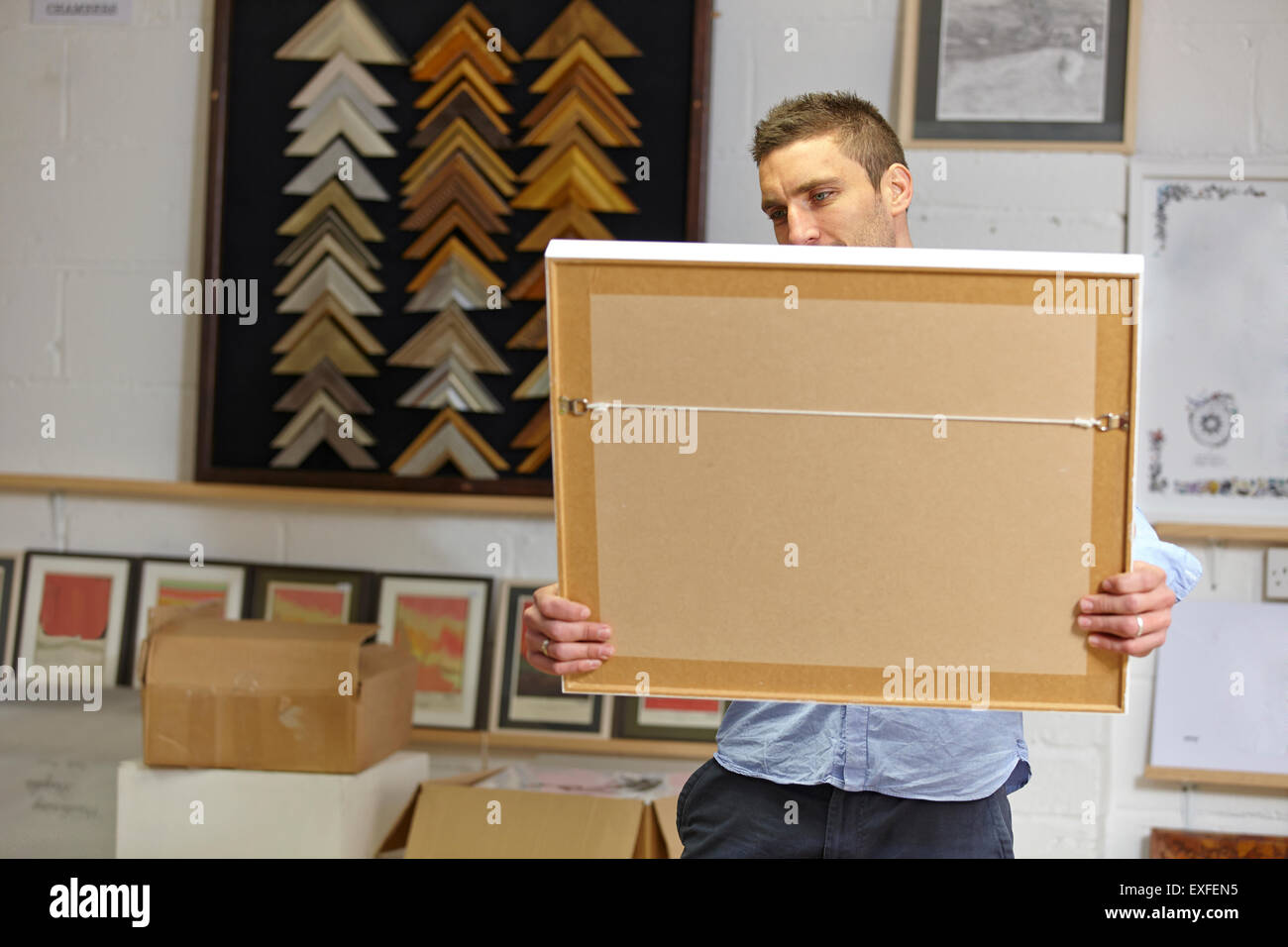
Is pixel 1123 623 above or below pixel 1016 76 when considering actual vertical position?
below

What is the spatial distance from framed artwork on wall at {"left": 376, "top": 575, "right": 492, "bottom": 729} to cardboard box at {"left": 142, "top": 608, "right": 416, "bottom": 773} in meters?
0.37

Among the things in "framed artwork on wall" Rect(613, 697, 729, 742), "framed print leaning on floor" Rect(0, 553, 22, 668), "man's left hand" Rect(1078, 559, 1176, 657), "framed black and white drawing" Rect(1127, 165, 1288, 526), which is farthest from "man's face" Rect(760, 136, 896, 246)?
"framed print leaning on floor" Rect(0, 553, 22, 668)

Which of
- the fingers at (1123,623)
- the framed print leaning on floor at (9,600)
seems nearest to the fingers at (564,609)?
the fingers at (1123,623)

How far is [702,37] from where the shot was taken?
200 centimetres

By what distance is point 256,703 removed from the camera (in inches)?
65.2

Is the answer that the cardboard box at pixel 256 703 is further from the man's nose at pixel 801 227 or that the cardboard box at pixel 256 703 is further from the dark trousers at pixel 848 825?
the man's nose at pixel 801 227

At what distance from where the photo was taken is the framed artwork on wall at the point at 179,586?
6.88 ft

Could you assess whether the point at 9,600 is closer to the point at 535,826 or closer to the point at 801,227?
the point at 535,826

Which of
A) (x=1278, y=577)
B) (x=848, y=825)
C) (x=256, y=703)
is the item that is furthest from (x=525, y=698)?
(x=1278, y=577)

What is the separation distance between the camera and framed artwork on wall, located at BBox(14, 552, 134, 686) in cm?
210

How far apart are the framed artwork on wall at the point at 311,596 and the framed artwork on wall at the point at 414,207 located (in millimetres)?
172

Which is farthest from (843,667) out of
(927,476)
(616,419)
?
(616,419)

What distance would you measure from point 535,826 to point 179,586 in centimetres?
89

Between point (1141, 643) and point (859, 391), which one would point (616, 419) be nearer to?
point (859, 391)
